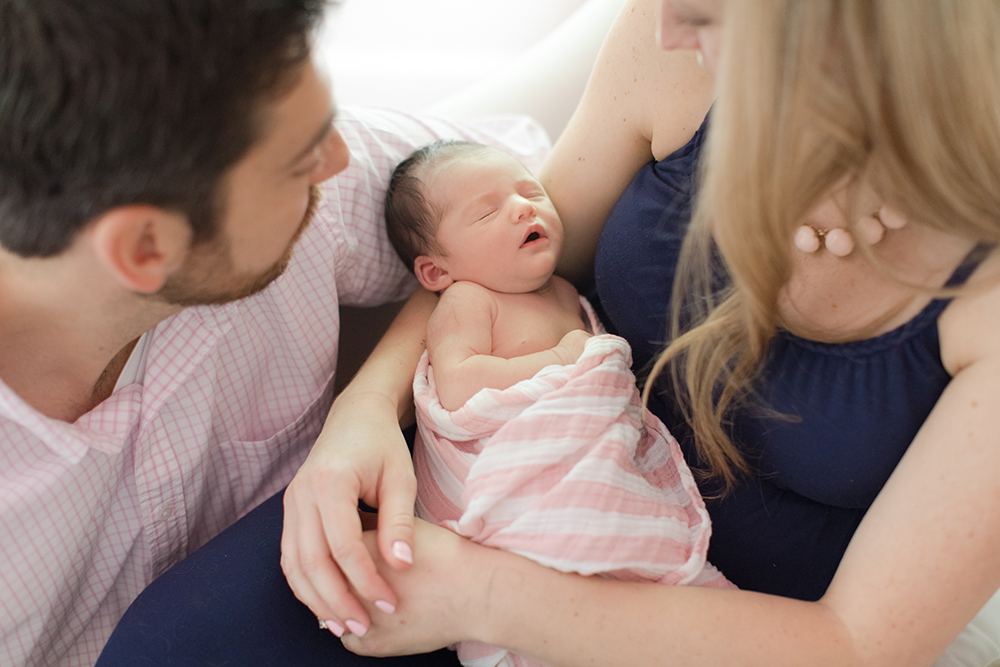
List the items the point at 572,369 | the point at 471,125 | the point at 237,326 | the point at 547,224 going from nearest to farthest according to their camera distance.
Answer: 1. the point at 572,369
2. the point at 237,326
3. the point at 547,224
4. the point at 471,125

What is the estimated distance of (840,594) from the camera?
0.81m

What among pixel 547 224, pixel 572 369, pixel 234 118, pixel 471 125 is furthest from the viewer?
pixel 471 125

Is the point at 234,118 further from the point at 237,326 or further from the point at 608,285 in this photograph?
the point at 608,285

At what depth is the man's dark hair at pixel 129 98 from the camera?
68 cm

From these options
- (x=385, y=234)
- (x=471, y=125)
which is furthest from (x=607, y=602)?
(x=471, y=125)

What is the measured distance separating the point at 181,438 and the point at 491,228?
0.55 metres

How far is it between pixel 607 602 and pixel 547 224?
1.99 feet

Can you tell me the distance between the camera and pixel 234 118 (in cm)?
76

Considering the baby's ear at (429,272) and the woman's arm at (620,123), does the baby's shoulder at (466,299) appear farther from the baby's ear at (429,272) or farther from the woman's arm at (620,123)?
the woman's arm at (620,123)

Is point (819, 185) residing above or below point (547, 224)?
above

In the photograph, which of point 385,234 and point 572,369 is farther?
point 385,234

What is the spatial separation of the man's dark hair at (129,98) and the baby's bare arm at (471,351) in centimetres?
39

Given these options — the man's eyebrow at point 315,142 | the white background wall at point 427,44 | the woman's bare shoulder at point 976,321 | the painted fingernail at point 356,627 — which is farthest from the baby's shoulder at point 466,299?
the white background wall at point 427,44

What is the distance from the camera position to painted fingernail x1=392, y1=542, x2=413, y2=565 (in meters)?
0.83
